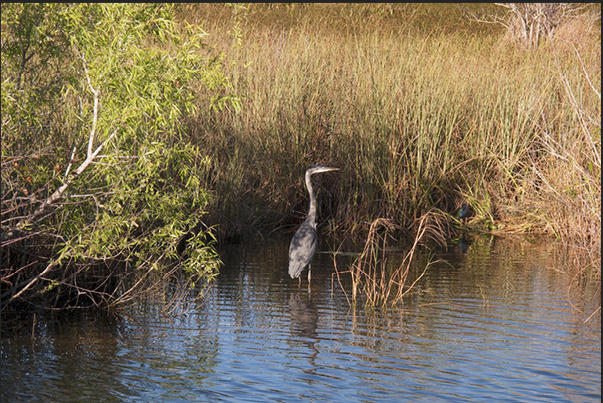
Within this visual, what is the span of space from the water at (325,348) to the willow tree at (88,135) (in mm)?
530

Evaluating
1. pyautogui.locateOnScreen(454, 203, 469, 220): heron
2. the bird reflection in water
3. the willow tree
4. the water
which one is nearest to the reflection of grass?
pyautogui.locateOnScreen(454, 203, 469, 220): heron

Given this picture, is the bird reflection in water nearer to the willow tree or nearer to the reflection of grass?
the willow tree

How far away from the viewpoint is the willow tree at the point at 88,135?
201 inches

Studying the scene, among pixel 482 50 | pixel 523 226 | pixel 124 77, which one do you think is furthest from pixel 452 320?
pixel 482 50

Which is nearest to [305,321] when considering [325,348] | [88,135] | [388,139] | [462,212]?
[325,348]

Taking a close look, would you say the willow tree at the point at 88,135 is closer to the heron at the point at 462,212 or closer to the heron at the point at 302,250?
the heron at the point at 302,250

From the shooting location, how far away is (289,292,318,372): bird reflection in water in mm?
5811

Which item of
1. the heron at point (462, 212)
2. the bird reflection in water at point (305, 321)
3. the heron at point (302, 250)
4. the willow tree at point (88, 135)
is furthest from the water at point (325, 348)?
the heron at point (462, 212)

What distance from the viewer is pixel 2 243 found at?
5531mm

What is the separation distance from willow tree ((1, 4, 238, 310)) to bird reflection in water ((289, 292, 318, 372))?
89 cm

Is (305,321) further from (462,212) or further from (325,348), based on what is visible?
(462,212)

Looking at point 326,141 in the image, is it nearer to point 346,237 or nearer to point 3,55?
point 346,237

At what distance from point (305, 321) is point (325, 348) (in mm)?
772

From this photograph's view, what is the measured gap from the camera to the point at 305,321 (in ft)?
21.2
